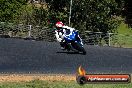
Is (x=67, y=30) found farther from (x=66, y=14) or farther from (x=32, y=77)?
(x=66, y=14)


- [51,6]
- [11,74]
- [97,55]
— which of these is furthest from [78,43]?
[51,6]

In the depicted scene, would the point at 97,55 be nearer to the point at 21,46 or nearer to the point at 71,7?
the point at 21,46

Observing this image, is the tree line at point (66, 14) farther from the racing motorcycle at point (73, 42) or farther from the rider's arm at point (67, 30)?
the rider's arm at point (67, 30)

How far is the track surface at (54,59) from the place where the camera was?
2147 centimetres

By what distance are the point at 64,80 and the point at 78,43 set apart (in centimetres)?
827

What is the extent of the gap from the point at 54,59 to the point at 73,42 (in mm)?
1982

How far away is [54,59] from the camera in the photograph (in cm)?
2464

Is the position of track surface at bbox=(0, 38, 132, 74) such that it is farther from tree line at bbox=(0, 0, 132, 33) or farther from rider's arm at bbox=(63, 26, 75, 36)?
tree line at bbox=(0, 0, 132, 33)

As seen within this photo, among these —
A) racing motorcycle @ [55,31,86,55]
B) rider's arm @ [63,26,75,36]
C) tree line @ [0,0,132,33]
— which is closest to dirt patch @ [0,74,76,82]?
rider's arm @ [63,26,75,36]

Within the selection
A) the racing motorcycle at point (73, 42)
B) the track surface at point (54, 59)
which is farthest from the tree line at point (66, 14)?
the racing motorcycle at point (73, 42)

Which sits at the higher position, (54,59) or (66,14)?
(66,14)

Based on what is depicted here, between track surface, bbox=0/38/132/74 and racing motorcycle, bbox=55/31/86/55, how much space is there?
44cm

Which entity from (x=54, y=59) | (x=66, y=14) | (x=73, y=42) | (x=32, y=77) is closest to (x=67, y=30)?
(x=54, y=59)

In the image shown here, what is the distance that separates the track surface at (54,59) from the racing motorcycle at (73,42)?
444 millimetres
